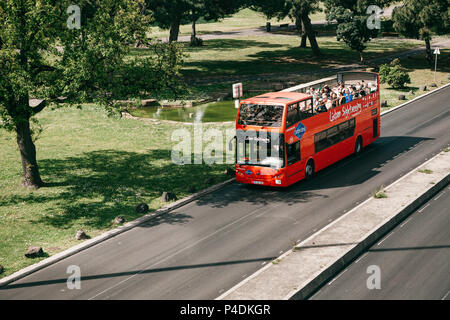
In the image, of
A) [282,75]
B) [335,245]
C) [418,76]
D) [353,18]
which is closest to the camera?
[335,245]

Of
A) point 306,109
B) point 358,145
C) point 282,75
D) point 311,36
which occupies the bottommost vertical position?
point 358,145

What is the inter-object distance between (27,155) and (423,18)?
39.9 m

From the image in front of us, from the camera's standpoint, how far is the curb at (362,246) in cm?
1582

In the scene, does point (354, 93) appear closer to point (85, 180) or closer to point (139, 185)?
point (139, 185)

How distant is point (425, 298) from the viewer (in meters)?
15.3

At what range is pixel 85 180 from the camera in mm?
26562

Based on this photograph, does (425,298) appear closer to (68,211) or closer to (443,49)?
(68,211)

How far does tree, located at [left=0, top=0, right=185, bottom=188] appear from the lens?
22.2m

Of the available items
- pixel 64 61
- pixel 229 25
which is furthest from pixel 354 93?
pixel 229 25

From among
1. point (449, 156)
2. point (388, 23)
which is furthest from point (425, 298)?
point (388, 23)

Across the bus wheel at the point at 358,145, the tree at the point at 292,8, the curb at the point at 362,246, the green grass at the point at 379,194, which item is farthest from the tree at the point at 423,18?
the green grass at the point at 379,194

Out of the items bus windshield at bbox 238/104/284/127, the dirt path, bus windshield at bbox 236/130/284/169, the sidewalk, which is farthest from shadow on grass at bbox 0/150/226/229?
the dirt path

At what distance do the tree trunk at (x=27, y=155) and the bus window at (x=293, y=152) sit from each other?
11.4 meters
